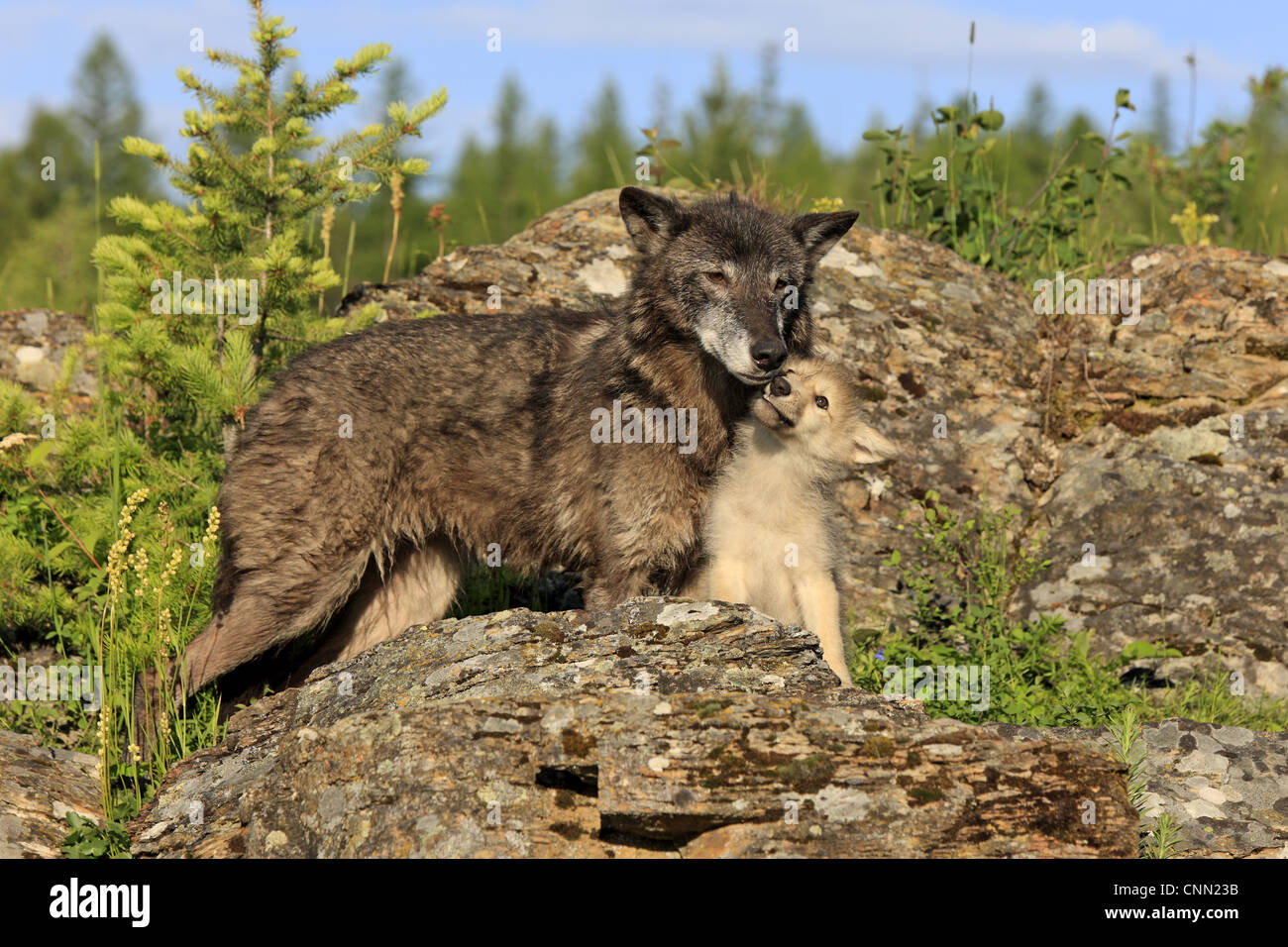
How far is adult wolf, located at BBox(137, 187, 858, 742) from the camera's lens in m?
5.71

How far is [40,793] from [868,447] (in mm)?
4027

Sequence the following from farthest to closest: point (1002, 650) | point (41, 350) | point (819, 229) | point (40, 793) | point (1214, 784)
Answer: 1. point (41, 350)
2. point (1002, 650)
3. point (819, 229)
4. point (1214, 784)
5. point (40, 793)

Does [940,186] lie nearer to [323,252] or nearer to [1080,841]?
[323,252]

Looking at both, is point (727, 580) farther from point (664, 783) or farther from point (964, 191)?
point (964, 191)

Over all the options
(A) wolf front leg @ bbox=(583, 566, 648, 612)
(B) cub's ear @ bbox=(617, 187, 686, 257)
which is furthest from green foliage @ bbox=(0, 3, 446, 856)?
(A) wolf front leg @ bbox=(583, 566, 648, 612)

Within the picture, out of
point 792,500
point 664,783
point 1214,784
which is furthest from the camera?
point 792,500

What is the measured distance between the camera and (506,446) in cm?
611

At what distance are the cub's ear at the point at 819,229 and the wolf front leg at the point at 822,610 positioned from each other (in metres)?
1.65

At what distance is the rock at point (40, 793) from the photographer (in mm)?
4625

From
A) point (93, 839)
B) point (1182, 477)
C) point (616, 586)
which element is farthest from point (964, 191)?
point (93, 839)

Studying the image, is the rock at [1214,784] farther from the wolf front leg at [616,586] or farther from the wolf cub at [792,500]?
the wolf front leg at [616,586]

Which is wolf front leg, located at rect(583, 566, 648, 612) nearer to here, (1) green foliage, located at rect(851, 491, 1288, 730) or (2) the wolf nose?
(2) the wolf nose

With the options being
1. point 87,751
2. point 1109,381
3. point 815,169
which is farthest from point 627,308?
point 815,169
